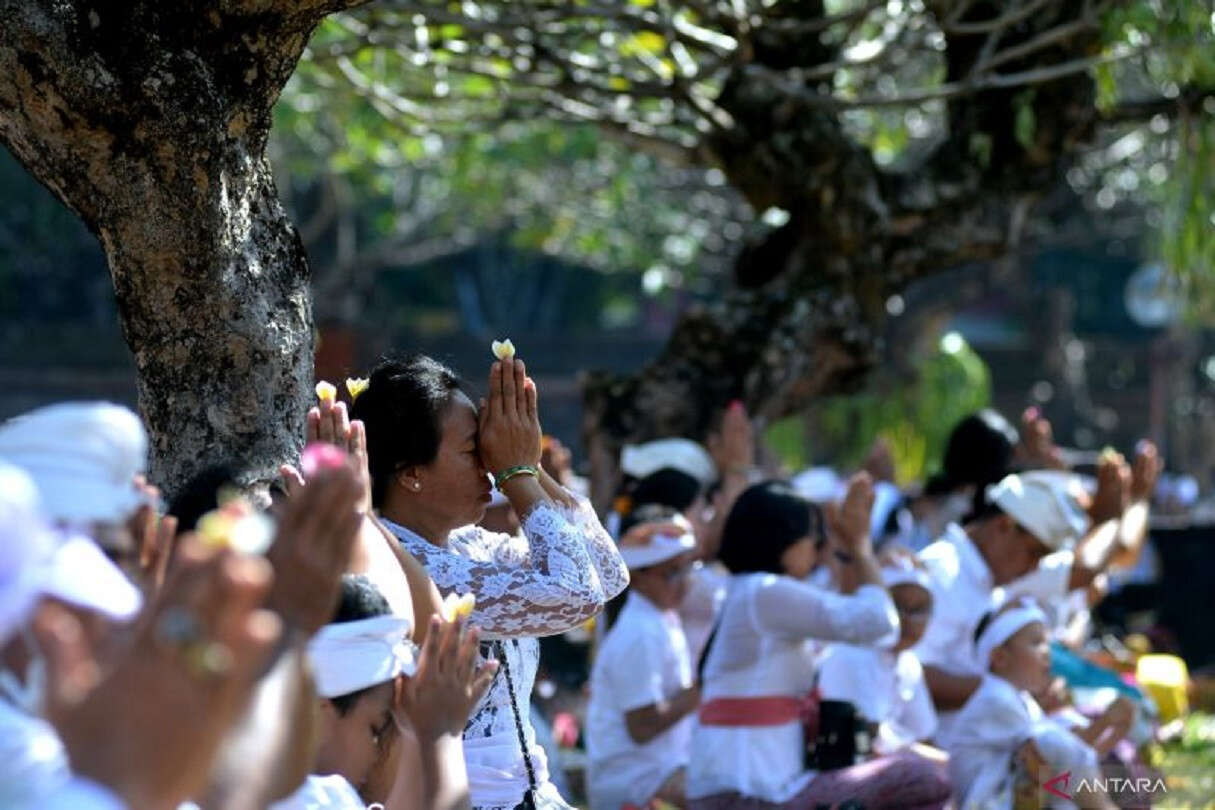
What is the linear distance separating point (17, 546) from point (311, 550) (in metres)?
0.52

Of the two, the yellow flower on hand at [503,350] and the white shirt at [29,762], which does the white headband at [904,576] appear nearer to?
the yellow flower on hand at [503,350]

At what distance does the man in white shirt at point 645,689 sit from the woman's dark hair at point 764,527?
19.9 inches

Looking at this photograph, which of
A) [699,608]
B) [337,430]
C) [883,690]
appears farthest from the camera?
[699,608]

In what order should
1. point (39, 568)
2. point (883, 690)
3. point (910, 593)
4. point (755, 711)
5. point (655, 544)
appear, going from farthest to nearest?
point (655, 544)
point (910, 593)
point (883, 690)
point (755, 711)
point (39, 568)

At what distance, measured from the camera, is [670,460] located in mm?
8000

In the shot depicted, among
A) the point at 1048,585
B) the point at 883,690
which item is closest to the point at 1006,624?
the point at 883,690

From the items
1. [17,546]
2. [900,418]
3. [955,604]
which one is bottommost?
[900,418]

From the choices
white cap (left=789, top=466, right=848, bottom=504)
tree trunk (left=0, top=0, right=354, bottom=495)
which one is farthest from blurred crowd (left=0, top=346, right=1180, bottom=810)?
white cap (left=789, top=466, right=848, bottom=504)

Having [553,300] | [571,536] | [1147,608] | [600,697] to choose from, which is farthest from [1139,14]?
[553,300]

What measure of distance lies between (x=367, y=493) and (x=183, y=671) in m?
1.43

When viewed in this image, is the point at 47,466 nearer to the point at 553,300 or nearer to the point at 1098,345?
the point at 1098,345

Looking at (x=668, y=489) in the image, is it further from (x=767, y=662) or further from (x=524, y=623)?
(x=524, y=623)

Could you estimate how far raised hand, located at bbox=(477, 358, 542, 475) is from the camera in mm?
4285

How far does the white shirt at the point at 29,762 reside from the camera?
89.0 inches
